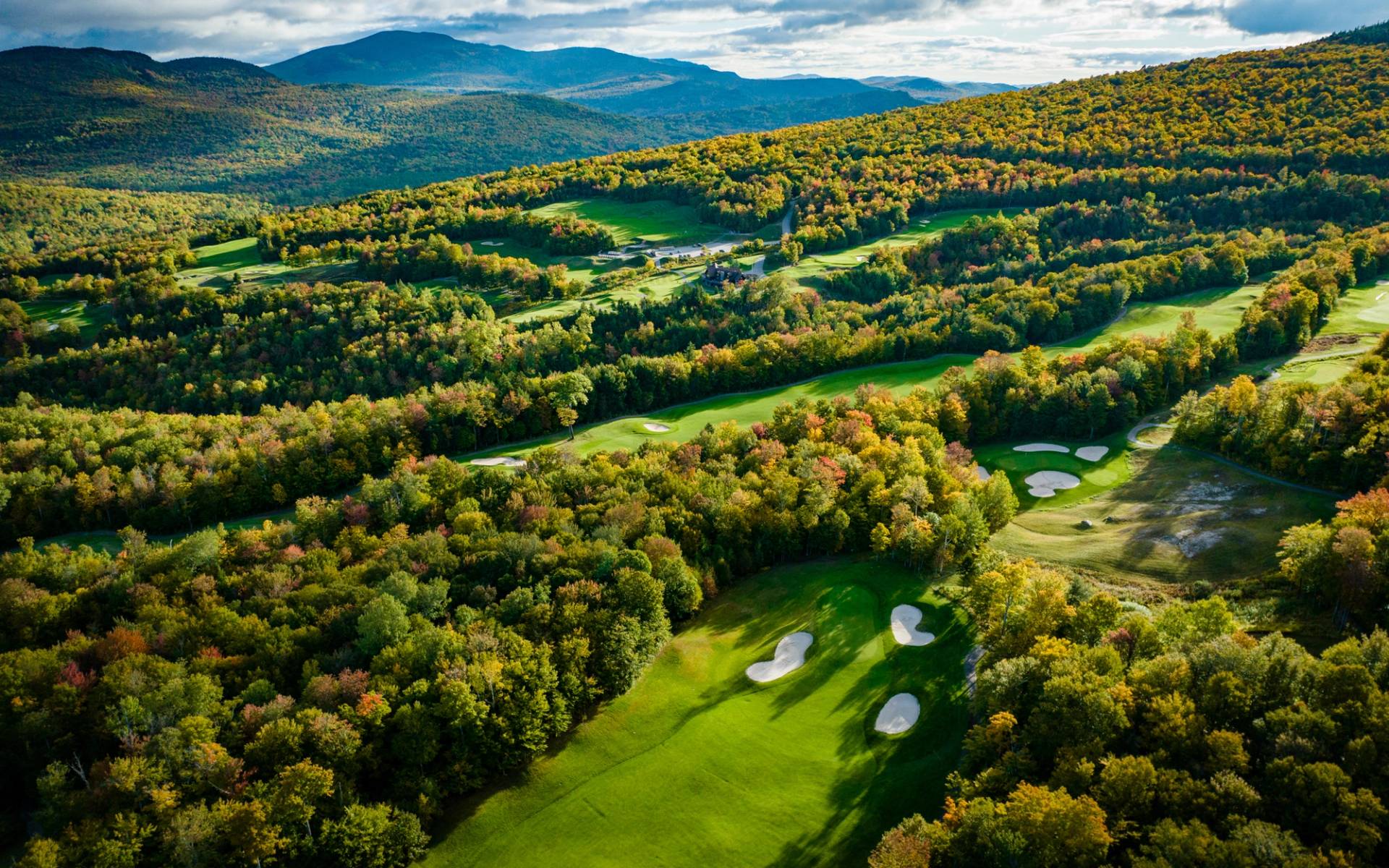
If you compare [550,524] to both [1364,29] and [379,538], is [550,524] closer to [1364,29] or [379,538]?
[379,538]

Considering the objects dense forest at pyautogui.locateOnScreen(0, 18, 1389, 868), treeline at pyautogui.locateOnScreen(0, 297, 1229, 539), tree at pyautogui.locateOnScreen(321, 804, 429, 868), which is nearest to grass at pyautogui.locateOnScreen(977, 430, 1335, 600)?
dense forest at pyautogui.locateOnScreen(0, 18, 1389, 868)

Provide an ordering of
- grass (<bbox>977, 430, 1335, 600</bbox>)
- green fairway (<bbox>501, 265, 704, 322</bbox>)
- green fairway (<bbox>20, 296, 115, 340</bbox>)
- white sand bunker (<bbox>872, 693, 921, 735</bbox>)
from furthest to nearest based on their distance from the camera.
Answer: green fairway (<bbox>20, 296, 115, 340</bbox>) < green fairway (<bbox>501, 265, 704, 322</bbox>) < grass (<bbox>977, 430, 1335, 600</bbox>) < white sand bunker (<bbox>872, 693, 921, 735</bbox>)

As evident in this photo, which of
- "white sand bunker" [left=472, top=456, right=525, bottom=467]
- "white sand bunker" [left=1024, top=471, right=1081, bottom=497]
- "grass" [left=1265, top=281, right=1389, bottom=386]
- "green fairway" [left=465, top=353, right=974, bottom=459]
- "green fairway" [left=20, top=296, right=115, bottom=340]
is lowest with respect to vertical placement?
"white sand bunker" [left=1024, top=471, right=1081, bottom=497]

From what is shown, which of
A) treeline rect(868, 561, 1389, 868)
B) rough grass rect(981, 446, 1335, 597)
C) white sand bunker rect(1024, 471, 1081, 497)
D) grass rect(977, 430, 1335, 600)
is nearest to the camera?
treeline rect(868, 561, 1389, 868)

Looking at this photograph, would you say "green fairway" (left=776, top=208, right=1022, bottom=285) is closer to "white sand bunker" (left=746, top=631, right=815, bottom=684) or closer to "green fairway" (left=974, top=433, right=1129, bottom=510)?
"green fairway" (left=974, top=433, right=1129, bottom=510)

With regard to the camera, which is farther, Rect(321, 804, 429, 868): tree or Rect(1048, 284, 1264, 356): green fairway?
Rect(1048, 284, 1264, 356): green fairway

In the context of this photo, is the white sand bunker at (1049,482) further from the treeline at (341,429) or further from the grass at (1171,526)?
the treeline at (341,429)

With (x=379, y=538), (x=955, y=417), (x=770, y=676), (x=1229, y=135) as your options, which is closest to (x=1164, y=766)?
(x=770, y=676)
